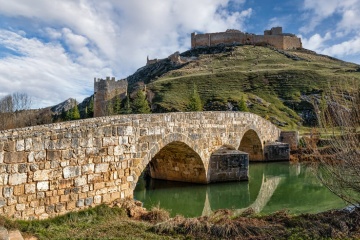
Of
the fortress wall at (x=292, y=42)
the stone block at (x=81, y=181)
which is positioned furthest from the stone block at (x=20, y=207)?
the fortress wall at (x=292, y=42)

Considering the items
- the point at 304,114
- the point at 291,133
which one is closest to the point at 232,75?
the point at 304,114

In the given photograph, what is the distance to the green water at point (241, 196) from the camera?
12.8 m

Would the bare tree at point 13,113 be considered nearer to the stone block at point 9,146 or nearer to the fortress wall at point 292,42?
the stone block at point 9,146

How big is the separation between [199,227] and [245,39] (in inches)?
3352

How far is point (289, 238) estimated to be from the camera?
6.23 m

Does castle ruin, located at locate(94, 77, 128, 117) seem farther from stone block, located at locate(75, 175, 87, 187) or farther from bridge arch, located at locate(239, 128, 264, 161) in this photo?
stone block, located at locate(75, 175, 87, 187)

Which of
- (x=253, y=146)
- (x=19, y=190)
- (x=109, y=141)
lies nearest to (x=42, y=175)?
(x=19, y=190)

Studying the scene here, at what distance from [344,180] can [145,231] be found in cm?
449

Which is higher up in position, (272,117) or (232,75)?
(232,75)

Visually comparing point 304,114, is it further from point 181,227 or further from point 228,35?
point 228,35

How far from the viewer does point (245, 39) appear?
3433 inches

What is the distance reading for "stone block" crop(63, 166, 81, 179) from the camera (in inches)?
303

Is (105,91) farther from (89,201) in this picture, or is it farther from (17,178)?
(17,178)

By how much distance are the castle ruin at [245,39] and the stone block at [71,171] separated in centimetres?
8318
